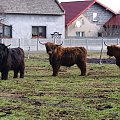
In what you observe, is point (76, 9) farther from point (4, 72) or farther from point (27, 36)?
point (4, 72)

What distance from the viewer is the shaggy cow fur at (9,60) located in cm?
2022

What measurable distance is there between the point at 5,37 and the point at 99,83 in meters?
38.5

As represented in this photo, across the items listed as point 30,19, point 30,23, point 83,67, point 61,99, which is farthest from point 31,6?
point 61,99

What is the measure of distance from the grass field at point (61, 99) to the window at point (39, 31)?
126ft

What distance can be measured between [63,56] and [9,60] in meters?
2.92

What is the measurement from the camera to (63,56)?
2250 cm

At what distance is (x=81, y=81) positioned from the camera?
1967 centimetres

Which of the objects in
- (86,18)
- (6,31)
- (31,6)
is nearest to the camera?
(6,31)

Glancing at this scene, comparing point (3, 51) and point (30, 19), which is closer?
point (3, 51)

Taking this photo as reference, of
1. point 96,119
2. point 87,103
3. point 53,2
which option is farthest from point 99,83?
point 53,2

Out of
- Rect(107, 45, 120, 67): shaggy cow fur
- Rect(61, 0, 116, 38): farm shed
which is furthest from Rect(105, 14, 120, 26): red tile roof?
Rect(107, 45, 120, 67): shaggy cow fur

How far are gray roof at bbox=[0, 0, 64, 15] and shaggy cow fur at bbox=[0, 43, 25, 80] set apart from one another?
117 feet

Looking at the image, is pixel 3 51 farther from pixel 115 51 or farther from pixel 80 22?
pixel 80 22

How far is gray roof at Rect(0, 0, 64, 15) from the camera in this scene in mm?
57719
